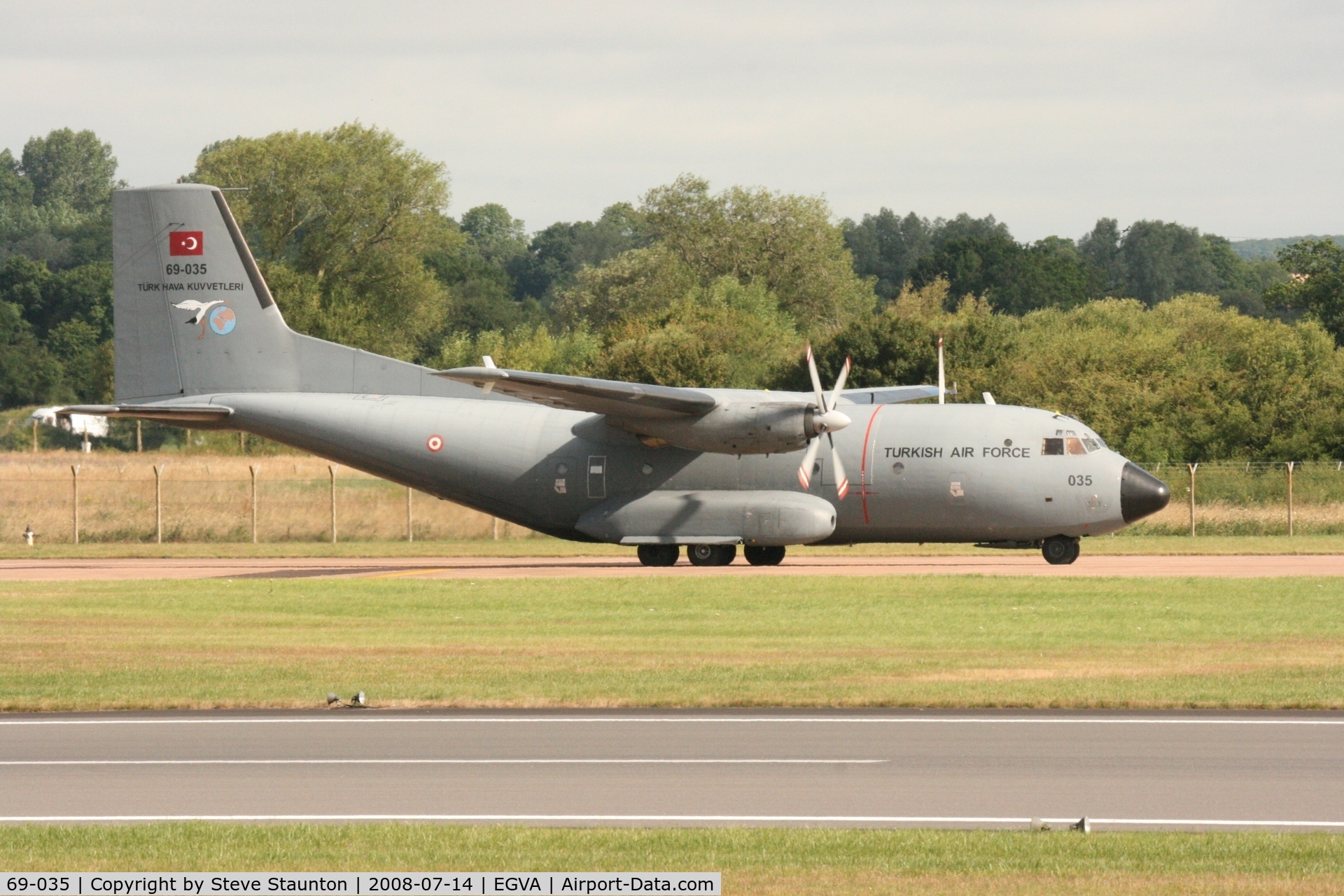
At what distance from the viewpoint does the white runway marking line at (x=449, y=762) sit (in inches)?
523

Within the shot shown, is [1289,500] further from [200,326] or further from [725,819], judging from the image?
[725,819]

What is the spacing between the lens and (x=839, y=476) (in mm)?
34344

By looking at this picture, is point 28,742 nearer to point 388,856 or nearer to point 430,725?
point 430,725

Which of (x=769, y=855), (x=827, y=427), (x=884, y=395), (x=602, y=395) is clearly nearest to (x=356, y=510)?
(x=884, y=395)

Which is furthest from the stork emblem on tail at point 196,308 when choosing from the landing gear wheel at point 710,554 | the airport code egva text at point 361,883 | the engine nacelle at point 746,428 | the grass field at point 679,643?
the airport code egva text at point 361,883

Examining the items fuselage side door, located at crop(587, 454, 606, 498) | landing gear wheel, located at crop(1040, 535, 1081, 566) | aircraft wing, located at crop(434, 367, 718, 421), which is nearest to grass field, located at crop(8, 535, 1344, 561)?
landing gear wheel, located at crop(1040, 535, 1081, 566)

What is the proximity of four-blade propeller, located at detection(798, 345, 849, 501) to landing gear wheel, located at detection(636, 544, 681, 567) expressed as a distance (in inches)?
141

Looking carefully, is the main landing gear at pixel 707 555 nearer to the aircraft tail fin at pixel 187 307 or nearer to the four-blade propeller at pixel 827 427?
the four-blade propeller at pixel 827 427

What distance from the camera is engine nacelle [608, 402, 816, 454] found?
1308 inches

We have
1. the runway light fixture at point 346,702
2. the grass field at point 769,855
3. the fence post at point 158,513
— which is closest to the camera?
the grass field at point 769,855

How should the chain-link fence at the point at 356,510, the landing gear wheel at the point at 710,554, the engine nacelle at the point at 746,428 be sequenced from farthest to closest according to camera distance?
the chain-link fence at the point at 356,510, the landing gear wheel at the point at 710,554, the engine nacelle at the point at 746,428

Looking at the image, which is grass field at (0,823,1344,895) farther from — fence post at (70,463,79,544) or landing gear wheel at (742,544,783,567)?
fence post at (70,463,79,544)

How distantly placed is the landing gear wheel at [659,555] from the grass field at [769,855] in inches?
1018

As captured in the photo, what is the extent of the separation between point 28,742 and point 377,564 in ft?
79.5
